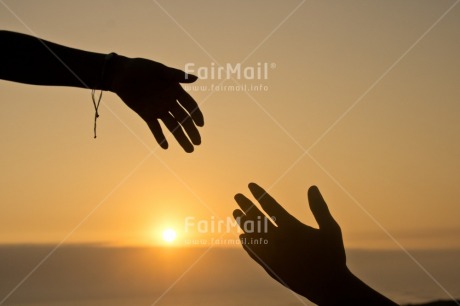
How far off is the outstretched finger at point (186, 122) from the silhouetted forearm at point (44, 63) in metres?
0.25

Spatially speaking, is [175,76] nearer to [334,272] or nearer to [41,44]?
[41,44]

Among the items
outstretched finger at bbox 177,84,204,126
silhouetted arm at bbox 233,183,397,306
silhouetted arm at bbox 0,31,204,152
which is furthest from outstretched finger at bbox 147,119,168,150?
silhouetted arm at bbox 233,183,397,306

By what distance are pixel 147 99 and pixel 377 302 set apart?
97 centimetres

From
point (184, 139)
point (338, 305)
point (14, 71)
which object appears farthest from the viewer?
point (184, 139)

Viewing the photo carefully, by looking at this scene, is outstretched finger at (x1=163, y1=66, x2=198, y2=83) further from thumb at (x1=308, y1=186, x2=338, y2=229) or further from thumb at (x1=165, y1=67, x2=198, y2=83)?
thumb at (x1=308, y1=186, x2=338, y2=229)

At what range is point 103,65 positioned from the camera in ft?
6.22

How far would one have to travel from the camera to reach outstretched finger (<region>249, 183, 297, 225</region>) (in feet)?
4.19

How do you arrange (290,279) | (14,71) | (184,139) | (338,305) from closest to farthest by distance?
(338,305) < (290,279) < (14,71) < (184,139)

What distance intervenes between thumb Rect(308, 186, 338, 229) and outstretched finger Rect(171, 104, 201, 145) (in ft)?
2.28

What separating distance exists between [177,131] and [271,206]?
2.11 ft

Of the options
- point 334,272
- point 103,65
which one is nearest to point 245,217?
point 334,272

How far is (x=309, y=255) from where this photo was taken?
4.02 feet

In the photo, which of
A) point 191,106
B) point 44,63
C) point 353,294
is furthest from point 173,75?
point 353,294

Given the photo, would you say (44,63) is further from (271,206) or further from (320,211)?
(320,211)
